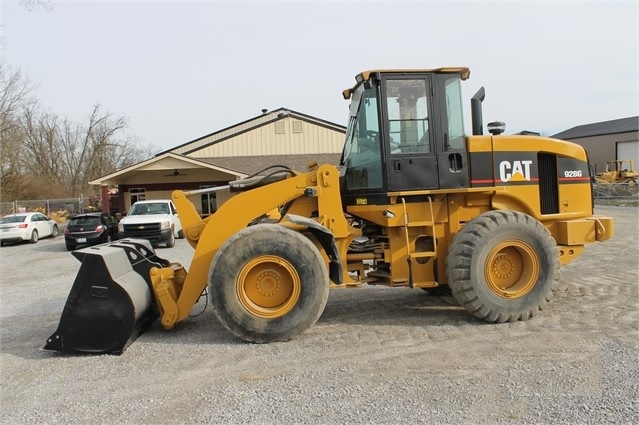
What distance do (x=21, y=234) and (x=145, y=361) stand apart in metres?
20.0

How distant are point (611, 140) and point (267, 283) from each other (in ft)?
203

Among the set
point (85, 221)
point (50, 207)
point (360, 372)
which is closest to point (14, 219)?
point (85, 221)

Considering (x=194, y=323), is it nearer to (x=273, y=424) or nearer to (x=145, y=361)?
(x=145, y=361)

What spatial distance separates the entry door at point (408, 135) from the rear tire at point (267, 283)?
1402mm

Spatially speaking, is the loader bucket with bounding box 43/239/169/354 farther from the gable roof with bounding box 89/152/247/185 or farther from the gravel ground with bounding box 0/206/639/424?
the gable roof with bounding box 89/152/247/185

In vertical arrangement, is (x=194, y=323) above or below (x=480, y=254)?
below

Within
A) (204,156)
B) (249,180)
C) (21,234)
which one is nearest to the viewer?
(249,180)

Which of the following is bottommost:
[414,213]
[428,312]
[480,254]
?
[428,312]

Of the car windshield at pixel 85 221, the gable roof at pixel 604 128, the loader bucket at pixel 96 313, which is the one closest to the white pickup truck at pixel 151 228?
the car windshield at pixel 85 221

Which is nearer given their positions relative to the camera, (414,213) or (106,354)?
(106,354)

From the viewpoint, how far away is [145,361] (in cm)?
486

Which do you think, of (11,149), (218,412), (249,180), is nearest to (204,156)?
(11,149)

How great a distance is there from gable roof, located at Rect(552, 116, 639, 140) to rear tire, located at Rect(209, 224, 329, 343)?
5974cm

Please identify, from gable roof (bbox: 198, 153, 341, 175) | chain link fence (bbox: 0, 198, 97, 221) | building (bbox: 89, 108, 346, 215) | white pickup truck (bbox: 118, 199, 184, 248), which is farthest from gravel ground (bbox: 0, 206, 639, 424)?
chain link fence (bbox: 0, 198, 97, 221)
